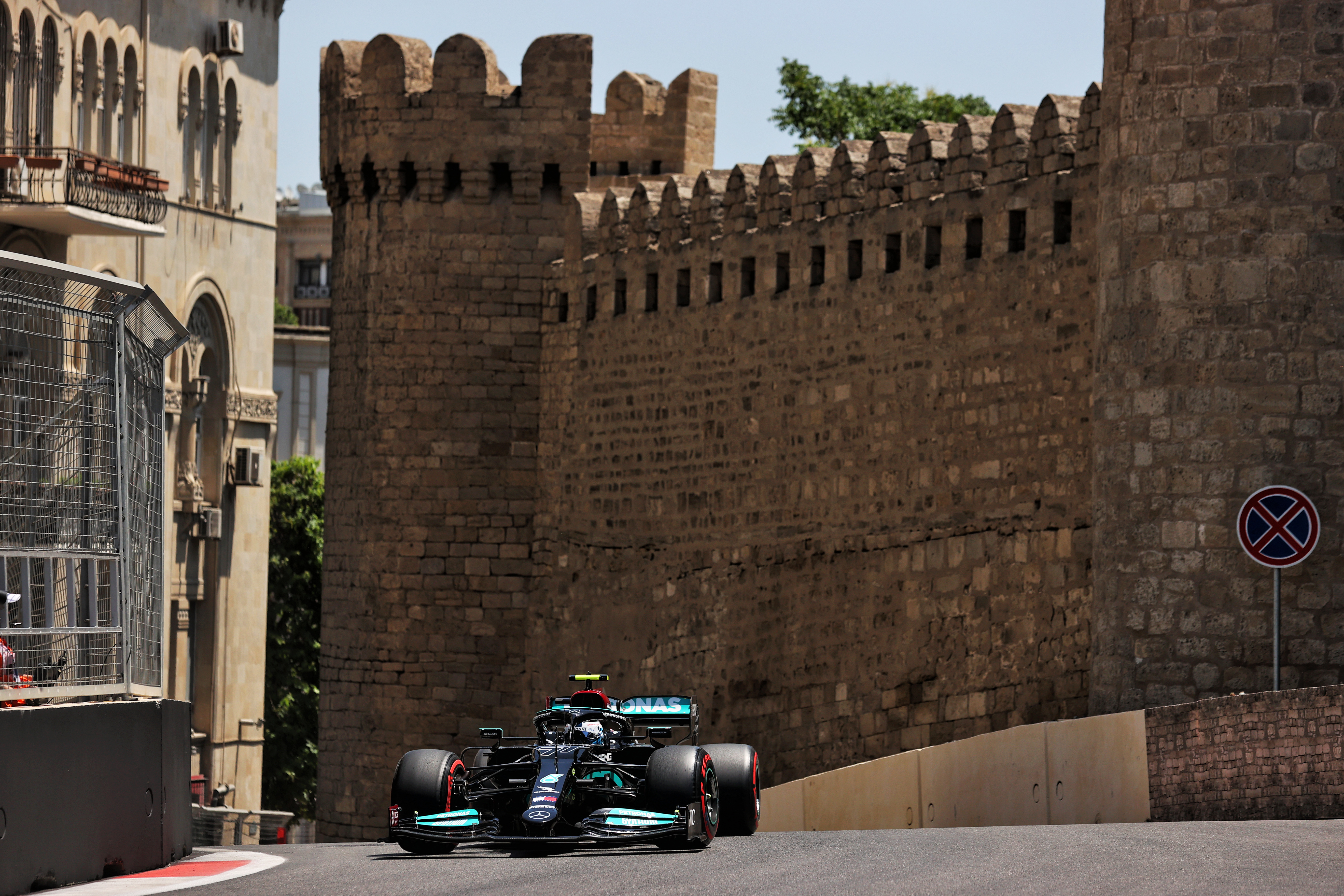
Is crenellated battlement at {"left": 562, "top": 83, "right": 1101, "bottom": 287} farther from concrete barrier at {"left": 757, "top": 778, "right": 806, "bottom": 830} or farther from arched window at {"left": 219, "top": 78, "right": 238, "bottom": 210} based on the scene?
arched window at {"left": 219, "top": 78, "right": 238, "bottom": 210}

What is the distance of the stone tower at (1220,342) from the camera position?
1405 centimetres

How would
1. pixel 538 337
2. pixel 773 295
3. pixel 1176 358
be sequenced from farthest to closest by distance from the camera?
pixel 538 337, pixel 773 295, pixel 1176 358

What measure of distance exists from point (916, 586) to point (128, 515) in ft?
28.8

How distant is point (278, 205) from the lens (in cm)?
7225

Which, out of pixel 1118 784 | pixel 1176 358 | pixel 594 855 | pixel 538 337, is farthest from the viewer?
pixel 538 337

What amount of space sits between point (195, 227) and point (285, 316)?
35573 mm

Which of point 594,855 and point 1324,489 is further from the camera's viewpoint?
point 1324,489

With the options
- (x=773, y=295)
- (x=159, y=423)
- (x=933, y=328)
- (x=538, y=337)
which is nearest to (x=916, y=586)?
(x=933, y=328)

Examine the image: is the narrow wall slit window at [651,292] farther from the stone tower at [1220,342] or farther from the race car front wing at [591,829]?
the race car front wing at [591,829]

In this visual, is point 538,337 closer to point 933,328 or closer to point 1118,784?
point 933,328

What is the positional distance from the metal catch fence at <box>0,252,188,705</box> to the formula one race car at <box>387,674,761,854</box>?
4.13 feet

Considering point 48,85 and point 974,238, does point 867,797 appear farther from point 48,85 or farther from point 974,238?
point 48,85

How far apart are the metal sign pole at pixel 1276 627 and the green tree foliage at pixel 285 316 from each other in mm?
52032

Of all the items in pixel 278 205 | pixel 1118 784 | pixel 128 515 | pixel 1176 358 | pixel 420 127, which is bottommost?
pixel 1118 784
